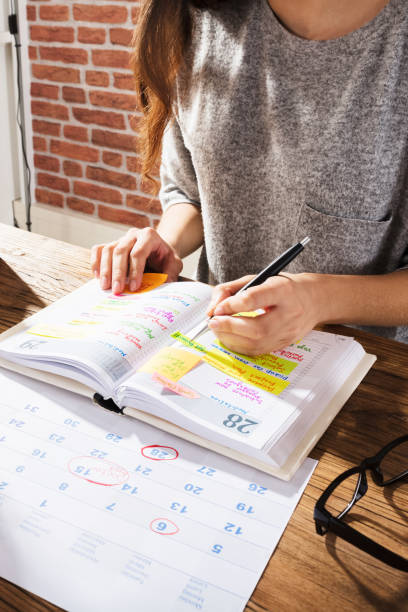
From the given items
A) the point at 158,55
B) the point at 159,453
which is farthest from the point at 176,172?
the point at 159,453

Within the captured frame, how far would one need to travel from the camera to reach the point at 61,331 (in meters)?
0.68

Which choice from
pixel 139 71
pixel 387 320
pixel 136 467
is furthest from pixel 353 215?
pixel 136 467

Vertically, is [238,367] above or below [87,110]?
above

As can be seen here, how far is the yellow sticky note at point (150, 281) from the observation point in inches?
32.3

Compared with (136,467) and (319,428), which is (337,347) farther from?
(136,467)

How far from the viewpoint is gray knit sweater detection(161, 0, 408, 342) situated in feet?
2.78

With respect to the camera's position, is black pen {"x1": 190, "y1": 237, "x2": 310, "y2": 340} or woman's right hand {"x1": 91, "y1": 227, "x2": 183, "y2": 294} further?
woman's right hand {"x1": 91, "y1": 227, "x2": 183, "y2": 294}

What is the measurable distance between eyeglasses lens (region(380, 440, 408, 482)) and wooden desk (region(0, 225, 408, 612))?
0.05 ft

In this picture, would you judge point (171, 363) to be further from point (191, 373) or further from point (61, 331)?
point (61, 331)

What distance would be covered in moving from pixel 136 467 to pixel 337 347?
307mm

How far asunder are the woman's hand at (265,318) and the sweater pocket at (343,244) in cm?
26

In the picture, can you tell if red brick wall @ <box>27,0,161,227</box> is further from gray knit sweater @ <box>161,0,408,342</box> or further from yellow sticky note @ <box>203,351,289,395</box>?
yellow sticky note @ <box>203,351,289,395</box>

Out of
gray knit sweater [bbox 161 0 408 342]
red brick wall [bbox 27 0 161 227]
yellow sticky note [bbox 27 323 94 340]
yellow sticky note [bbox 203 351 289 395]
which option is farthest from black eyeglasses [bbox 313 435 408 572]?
red brick wall [bbox 27 0 161 227]

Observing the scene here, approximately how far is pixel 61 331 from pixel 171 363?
0.52 ft
